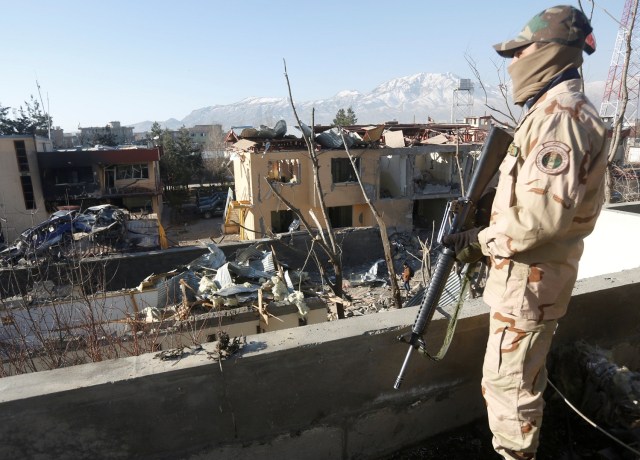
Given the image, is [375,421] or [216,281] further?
[216,281]

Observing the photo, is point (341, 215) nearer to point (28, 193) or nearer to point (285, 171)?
point (285, 171)

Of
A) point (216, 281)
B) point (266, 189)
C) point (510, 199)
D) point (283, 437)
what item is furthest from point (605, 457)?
point (266, 189)

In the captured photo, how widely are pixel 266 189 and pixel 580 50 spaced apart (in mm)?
18818

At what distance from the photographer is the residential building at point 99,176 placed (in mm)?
25016

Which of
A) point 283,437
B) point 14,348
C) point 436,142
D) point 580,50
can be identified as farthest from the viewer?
point 436,142

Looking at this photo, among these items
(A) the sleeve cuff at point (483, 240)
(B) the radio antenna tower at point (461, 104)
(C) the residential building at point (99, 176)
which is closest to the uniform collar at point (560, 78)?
(A) the sleeve cuff at point (483, 240)

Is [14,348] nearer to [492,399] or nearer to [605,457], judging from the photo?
[492,399]

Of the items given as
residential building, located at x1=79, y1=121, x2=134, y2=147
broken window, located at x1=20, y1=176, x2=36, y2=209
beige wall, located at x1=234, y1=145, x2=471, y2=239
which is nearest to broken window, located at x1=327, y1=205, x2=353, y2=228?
beige wall, located at x1=234, y1=145, x2=471, y2=239

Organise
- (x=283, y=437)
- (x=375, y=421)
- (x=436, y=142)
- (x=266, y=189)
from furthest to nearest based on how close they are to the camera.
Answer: (x=436, y=142), (x=266, y=189), (x=375, y=421), (x=283, y=437)

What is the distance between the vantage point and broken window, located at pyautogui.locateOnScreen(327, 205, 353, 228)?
22547mm

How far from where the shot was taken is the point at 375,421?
2.18 m

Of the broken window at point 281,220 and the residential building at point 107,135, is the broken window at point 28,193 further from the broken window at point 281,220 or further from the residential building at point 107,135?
the residential building at point 107,135

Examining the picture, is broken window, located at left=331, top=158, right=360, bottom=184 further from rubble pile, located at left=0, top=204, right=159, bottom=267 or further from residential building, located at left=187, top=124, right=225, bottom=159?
residential building, located at left=187, top=124, right=225, bottom=159

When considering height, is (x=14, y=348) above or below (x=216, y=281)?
above
